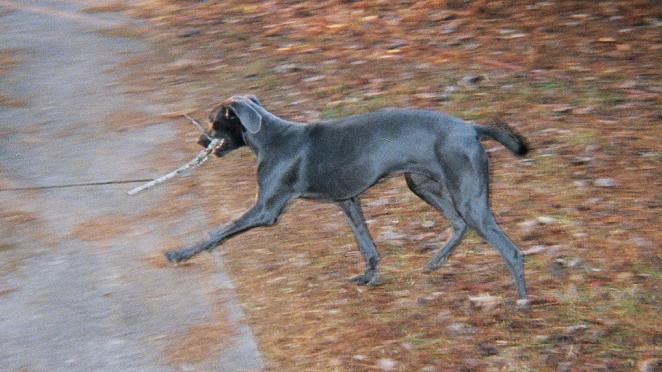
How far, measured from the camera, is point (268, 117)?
6117mm

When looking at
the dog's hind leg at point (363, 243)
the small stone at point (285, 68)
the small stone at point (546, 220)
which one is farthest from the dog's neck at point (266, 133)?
the small stone at point (285, 68)

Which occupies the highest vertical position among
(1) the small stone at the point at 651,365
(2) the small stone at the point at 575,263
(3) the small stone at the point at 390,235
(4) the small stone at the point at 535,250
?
(3) the small stone at the point at 390,235

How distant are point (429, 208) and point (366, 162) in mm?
1560

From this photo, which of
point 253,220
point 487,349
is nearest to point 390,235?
point 253,220

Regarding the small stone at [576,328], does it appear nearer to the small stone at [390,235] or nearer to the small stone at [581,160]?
the small stone at [390,235]

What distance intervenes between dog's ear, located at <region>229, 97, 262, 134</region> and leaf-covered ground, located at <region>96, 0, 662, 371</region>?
100 centimetres

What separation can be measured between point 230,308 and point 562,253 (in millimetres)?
2129

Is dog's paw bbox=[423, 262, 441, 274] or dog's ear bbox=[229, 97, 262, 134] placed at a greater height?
dog's ear bbox=[229, 97, 262, 134]

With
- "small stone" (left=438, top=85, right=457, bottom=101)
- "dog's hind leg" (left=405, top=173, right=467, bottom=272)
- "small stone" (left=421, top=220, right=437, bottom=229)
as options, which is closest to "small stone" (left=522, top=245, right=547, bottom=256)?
"dog's hind leg" (left=405, top=173, right=467, bottom=272)

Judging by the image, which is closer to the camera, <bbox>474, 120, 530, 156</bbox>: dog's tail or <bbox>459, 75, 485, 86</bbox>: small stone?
<bbox>474, 120, 530, 156</bbox>: dog's tail

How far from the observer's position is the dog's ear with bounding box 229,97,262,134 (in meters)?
5.99

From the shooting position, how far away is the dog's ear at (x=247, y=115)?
19.6 feet

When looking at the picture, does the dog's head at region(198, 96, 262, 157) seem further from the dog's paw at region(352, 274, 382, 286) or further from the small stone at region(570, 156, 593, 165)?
the small stone at region(570, 156, 593, 165)

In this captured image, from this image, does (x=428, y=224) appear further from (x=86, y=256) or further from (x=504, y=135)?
(x=86, y=256)
